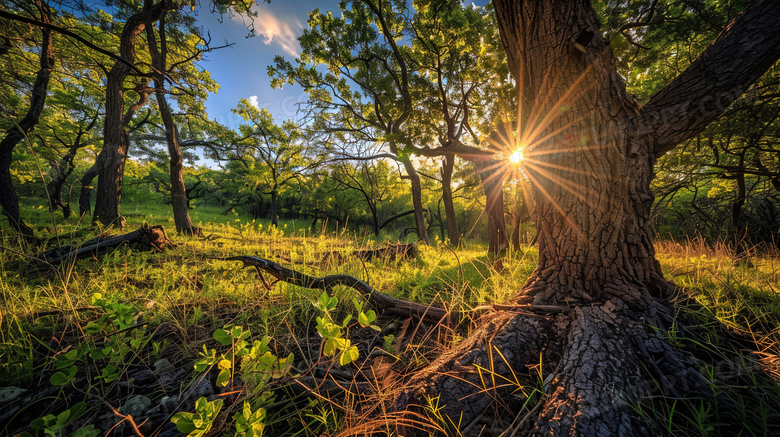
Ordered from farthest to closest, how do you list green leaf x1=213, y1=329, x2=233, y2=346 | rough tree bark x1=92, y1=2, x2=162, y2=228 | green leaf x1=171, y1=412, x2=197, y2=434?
rough tree bark x1=92, y1=2, x2=162, y2=228, green leaf x1=213, y1=329, x2=233, y2=346, green leaf x1=171, y1=412, x2=197, y2=434

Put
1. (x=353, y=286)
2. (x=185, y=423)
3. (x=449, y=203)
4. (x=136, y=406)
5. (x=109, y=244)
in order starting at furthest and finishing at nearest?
1. (x=449, y=203)
2. (x=109, y=244)
3. (x=353, y=286)
4. (x=136, y=406)
5. (x=185, y=423)

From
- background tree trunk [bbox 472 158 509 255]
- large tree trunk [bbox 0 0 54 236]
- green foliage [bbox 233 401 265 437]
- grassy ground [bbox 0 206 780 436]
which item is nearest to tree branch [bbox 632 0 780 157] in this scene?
grassy ground [bbox 0 206 780 436]

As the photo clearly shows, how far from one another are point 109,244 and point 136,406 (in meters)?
3.93

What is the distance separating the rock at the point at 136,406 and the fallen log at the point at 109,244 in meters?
3.32

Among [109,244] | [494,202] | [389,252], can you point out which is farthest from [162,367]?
[494,202]

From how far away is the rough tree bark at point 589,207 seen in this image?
1.12 metres

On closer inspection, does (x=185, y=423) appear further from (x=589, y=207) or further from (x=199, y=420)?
(x=589, y=207)

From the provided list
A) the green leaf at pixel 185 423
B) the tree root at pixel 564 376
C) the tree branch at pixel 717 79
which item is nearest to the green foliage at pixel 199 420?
the green leaf at pixel 185 423

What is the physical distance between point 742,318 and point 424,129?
24.6 feet

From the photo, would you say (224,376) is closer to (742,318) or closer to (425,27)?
(742,318)

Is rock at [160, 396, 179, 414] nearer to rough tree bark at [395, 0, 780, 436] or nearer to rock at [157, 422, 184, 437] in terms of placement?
rock at [157, 422, 184, 437]

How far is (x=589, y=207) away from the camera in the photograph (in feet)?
5.51

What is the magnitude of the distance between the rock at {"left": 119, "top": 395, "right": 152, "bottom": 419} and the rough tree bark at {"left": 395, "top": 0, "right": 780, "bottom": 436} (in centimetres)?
133

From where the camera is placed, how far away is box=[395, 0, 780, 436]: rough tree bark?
3.68 feet
